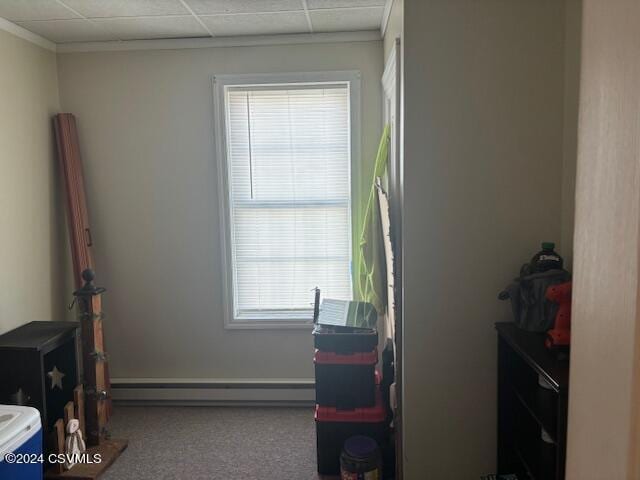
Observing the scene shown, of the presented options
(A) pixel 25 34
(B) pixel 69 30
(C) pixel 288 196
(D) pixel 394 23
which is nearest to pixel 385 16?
(D) pixel 394 23

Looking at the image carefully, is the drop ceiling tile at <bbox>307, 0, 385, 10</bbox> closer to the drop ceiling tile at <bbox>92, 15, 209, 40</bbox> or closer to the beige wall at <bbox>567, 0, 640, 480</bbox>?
the drop ceiling tile at <bbox>92, 15, 209, 40</bbox>

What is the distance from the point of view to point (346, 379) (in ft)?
8.40

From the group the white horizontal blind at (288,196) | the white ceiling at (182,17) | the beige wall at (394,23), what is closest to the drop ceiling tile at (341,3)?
the white ceiling at (182,17)

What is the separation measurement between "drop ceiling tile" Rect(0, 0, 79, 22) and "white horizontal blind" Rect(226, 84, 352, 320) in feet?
3.26

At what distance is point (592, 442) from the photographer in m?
0.81

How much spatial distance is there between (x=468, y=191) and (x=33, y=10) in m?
2.39

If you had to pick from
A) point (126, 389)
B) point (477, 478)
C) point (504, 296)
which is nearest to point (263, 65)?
point (504, 296)

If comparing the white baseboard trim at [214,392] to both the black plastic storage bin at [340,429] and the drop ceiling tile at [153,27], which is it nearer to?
the black plastic storage bin at [340,429]

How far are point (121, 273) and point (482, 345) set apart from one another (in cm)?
238

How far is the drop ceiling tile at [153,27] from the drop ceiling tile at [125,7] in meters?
0.08

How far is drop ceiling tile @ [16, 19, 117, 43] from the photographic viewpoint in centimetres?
283

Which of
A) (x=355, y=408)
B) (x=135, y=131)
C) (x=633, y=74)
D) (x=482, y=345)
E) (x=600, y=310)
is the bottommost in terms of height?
(x=355, y=408)

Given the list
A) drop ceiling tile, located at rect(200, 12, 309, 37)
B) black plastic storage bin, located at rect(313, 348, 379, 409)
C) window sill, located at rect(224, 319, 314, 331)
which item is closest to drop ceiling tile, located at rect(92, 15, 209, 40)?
drop ceiling tile, located at rect(200, 12, 309, 37)

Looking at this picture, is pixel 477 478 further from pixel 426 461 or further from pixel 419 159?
pixel 419 159
